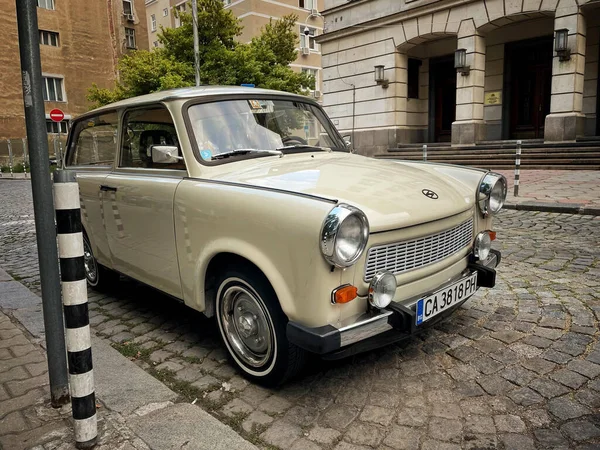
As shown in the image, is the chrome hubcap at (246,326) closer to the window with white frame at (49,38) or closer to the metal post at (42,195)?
the metal post at (42,195)

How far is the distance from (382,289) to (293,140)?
1684mm

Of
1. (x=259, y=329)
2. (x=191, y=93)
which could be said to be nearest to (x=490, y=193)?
(x=259, y=329)

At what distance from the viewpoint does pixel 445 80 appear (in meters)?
20.8

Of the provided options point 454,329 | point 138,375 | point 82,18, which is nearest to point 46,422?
point 138,375

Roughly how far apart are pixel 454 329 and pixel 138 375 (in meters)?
2.14

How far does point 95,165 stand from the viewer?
439cm

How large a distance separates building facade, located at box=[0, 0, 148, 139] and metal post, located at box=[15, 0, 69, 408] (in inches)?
1365

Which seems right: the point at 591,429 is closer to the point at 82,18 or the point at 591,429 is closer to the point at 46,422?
the point at 46,422

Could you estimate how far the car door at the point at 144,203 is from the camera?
3229mm

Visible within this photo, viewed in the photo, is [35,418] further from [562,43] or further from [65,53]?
[65,53]

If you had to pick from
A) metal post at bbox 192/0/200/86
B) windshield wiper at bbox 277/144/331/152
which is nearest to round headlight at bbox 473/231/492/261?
windshield wiper at bbox 277/144/331/152

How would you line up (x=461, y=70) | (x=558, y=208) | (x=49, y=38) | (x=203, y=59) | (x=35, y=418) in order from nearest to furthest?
(x=35, y=418), (x=558, y=208), (x=461, y=70), (x=203, y=59), (x=49, y=38)

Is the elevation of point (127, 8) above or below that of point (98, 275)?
above

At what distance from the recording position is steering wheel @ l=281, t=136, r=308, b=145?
144 inches
